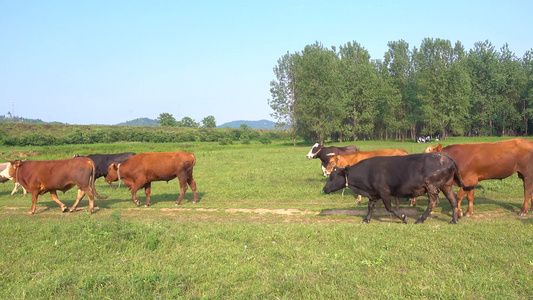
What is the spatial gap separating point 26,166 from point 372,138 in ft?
202

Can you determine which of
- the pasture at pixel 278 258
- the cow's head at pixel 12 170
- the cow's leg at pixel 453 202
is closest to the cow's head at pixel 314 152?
the pasture at pixel 278 258

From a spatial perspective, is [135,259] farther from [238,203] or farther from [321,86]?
[321,86]

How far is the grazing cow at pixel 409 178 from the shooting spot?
9.37 m

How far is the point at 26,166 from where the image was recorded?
41.2ft

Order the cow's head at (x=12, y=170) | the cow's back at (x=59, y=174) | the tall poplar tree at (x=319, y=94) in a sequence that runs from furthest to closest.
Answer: the tall poplar tree at (x=319, y=94)
the cow's head at (x=12, y=170)
the cow's back at (x=59, y=174)

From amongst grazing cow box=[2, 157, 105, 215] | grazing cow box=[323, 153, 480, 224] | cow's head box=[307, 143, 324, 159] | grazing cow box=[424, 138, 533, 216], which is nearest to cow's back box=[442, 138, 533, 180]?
grazing cow box=[424, 138, 533, 216]

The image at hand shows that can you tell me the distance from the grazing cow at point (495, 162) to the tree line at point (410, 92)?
43389mm

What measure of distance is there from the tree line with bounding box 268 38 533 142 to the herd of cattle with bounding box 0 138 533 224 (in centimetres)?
4189

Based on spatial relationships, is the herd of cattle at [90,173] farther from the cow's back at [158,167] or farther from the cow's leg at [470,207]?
the cow's leg at [470,207]

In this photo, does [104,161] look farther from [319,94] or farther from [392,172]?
[319,94]

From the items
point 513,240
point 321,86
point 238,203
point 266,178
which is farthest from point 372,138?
point 513,240

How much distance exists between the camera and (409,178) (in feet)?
31.2

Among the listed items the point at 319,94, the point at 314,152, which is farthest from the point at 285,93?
the point at 314,152

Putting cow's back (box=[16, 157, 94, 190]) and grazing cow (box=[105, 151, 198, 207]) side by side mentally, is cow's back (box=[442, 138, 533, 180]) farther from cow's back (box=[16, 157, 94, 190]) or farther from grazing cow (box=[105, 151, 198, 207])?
cow's back (box=[16, 157, 94, 190])
